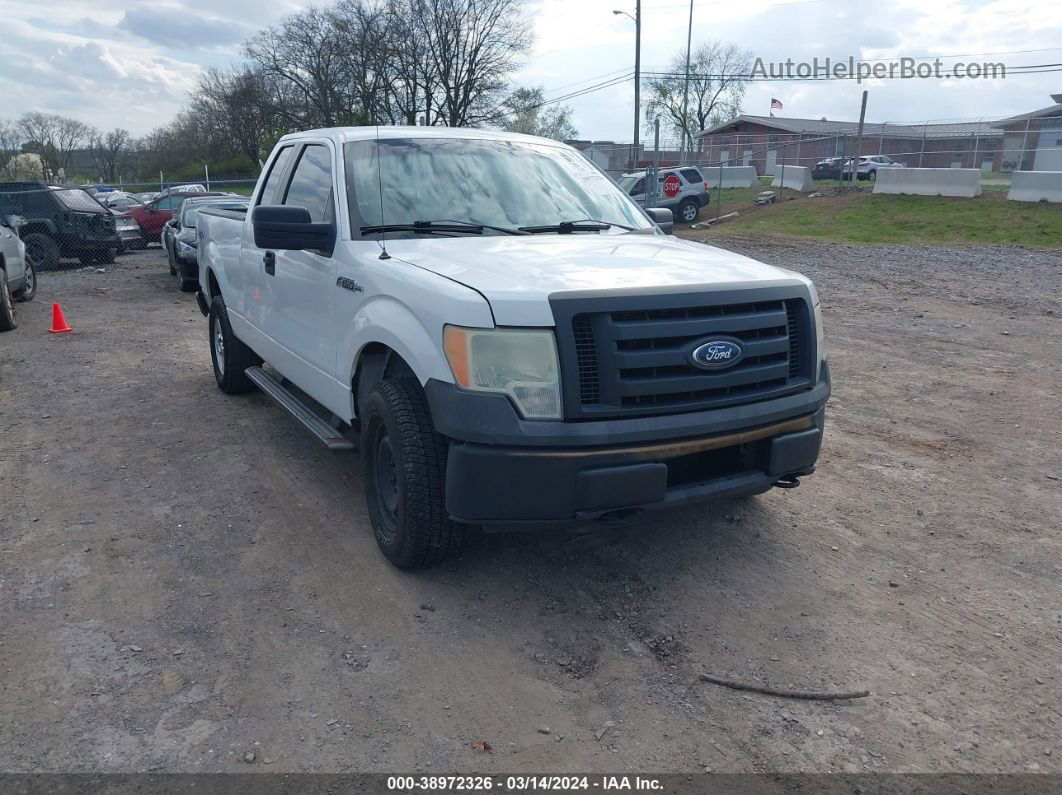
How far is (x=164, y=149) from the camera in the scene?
5891 centimetres

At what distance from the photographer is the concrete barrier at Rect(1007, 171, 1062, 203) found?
21.8m

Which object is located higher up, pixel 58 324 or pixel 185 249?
pixel 185 249

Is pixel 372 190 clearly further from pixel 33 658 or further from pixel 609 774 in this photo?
pixel 609 774

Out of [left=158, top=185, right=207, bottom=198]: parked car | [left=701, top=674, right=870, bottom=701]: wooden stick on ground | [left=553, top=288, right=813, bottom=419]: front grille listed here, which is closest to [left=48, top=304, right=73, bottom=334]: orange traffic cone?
[left=553, top=288, right=813, bottom=419]: front grille

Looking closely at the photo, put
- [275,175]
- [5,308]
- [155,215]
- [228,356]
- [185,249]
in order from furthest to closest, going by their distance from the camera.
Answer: [155,215], [185,249], [5,308], [228,356], [275,175]

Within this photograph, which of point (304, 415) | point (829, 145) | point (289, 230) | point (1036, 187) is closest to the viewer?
point (289, 230)

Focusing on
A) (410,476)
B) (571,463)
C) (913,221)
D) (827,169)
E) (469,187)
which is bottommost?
(913,221)

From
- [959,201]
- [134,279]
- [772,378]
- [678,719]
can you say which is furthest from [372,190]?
[959,201]

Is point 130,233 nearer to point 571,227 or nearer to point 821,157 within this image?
point 571,227

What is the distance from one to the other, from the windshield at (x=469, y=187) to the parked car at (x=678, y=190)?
22880mm

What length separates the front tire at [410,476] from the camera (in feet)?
11.8

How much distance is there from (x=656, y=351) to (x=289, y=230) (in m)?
2.03

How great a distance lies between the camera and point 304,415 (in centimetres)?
502

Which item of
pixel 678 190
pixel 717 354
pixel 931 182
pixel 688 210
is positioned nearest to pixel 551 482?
pixel 717 354
